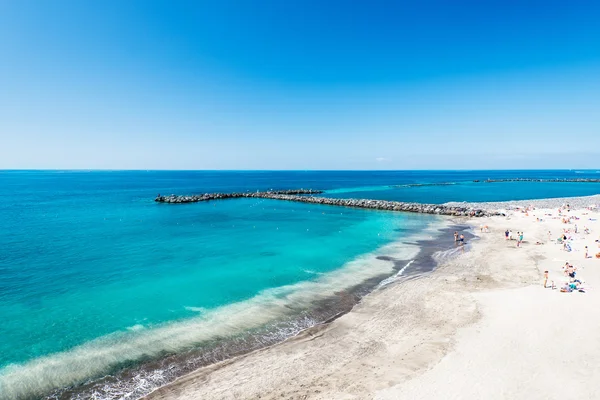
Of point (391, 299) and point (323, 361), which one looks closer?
point (323, 361)

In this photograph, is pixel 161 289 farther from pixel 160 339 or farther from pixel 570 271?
pixel 570 271

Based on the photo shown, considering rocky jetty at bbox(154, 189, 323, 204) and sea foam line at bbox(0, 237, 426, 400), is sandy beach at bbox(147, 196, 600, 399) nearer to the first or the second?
sea foam line at bbox(0, 237, 426, 400)

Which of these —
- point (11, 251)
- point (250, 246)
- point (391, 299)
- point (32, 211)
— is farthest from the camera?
point (32, 211)

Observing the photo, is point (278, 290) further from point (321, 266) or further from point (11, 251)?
point (11, 251)

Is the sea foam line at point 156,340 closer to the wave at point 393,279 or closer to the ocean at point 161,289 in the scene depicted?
the ocean at point 161,289

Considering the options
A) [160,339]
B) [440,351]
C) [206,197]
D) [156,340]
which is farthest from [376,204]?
[156,340]

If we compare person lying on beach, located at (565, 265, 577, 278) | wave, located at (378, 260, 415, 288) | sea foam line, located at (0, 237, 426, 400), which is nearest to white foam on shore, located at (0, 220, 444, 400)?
sea foam line, located at (0, 237, 426, 400)

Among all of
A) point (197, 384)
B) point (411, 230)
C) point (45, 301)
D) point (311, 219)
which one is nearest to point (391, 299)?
point (197, 384)
